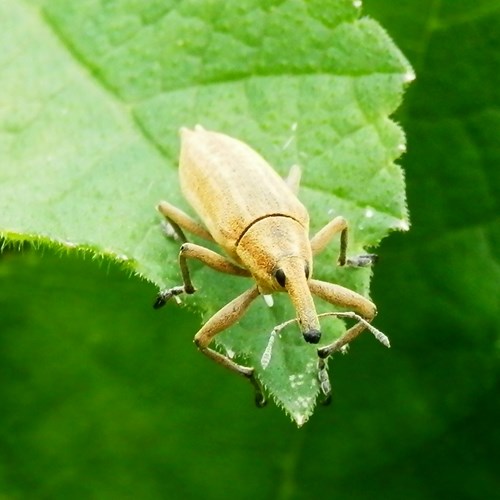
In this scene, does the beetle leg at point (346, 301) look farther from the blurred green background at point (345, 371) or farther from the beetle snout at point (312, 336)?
the blurred green background at point (345, 371)

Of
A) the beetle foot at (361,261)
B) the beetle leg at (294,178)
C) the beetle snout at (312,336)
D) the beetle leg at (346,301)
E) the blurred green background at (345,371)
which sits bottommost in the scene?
the blurred green background at (345,371)

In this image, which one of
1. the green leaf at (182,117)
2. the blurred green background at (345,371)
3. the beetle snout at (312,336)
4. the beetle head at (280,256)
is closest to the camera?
the beetle snout at (312,336)

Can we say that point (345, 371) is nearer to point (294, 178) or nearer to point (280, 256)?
point (280, 256)

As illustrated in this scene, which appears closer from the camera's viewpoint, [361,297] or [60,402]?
[361,297]

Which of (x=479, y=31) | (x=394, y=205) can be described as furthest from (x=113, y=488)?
(x=479, y=31)

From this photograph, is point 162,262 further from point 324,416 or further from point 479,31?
point 479,31

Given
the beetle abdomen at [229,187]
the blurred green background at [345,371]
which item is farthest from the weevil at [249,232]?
the blurred green background at [345,371]

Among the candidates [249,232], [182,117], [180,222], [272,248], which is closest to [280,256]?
[272,248]
